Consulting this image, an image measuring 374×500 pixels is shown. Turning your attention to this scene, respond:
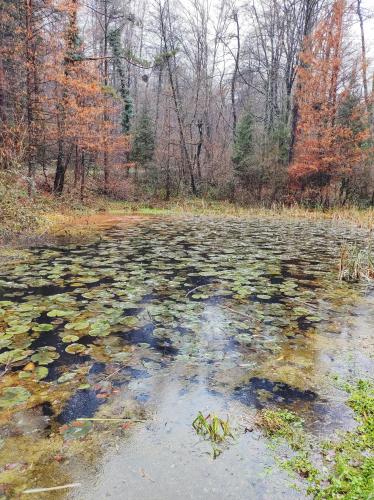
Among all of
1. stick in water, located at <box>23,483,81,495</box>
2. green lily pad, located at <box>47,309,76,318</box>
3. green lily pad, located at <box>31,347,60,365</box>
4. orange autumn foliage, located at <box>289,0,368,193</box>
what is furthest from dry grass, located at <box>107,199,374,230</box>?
stick in water, located at <box>23,483,81,495</box>

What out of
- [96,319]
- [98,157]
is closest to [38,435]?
[96,319]

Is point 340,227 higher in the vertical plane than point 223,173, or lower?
lower

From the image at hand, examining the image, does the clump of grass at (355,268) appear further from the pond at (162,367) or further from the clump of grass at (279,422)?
the clump of grass at (279,422)

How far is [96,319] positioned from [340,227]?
370 inches

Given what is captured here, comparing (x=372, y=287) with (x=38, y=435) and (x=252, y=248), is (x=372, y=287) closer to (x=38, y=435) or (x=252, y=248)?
(x=252, y=248)

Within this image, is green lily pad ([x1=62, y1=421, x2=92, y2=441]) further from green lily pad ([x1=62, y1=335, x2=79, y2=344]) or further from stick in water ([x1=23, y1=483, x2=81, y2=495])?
green lily pad ([x1=62, y1=335, x2=79, y2=344])

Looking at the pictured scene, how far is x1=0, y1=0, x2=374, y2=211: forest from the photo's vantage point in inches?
449

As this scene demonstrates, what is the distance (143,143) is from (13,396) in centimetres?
1715

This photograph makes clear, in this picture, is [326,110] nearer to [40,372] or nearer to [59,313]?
[59,313]

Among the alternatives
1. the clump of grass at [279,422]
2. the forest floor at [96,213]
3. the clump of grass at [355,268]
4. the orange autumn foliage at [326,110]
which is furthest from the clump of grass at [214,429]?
the orange autumn foliage at [326,110]

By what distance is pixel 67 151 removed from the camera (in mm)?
13836

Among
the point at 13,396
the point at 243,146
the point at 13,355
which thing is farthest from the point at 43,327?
the point at 243,146

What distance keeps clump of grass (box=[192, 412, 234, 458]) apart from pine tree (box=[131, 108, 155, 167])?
17.0m

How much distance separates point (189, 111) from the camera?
1980 centimetres
